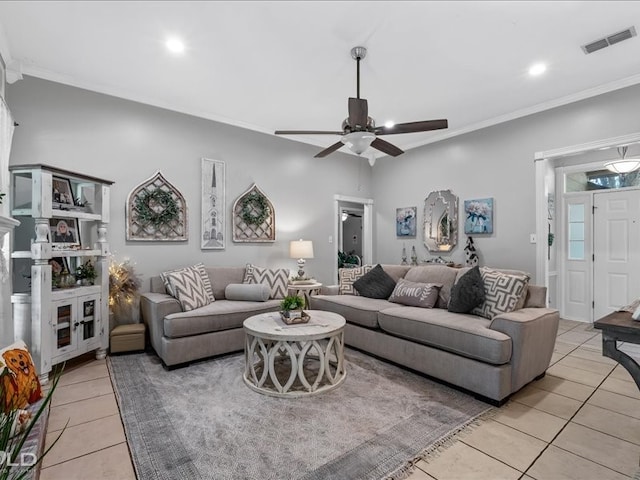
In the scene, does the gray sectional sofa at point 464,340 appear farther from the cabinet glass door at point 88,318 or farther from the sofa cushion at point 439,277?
the cabinet glass door at point 88,318

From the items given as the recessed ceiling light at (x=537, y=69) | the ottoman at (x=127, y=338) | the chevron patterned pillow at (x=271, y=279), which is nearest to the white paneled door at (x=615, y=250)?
the recessed ceiling light at (x=537, y=69)

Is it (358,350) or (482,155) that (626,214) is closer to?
(482,155)

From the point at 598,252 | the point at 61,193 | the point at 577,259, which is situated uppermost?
the point at 61,193

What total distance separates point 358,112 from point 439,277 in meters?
1.96

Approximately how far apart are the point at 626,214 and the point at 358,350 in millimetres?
→ 4079

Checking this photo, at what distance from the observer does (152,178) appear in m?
3.88

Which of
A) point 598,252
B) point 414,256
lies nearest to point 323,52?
point 414,256

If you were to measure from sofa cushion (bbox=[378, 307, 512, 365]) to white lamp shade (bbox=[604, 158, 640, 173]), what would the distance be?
305 centimetres

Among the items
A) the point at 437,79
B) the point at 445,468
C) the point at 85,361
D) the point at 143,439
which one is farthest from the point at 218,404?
the point at 437,79

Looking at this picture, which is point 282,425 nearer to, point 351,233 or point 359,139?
point 359,139

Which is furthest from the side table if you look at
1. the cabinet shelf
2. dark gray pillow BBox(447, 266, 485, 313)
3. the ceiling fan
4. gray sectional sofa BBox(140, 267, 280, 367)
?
the cabinet shelf

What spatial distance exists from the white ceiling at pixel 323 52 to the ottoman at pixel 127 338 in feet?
8.31

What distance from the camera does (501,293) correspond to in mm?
2840

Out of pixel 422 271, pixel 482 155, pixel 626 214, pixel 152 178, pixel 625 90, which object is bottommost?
pixel 422 271
